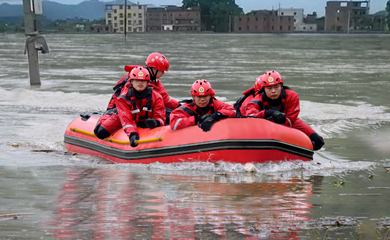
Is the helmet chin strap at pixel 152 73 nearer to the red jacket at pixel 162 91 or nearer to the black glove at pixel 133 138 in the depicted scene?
the red jacket at pixel 162 91

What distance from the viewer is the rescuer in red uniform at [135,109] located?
8.88 m

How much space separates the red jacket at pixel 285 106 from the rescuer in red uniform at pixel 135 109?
138 cm

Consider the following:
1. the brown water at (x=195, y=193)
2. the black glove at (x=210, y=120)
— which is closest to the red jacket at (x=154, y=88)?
the brown water at (x=195, y=193)

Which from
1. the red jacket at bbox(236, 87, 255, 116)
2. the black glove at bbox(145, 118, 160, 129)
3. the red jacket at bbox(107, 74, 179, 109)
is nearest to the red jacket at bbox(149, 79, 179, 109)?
the red jacket at bbox(107, 74, 179, 109)

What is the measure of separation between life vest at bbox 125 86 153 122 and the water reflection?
1185 mm

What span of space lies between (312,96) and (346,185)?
1063cm

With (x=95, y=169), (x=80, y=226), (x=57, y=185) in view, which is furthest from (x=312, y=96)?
(x=80, y=226)

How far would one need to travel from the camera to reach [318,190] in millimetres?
7172

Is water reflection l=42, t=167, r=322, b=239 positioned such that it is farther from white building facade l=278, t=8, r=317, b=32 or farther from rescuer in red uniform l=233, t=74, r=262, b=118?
white building facade l=278, t=8, r=317, b=32

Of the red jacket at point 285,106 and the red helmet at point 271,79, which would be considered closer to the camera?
the red helmet at point 271,79

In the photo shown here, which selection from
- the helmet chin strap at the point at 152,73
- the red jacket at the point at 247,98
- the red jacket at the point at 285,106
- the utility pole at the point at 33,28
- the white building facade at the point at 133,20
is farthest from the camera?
the white building facade at the point at 133,20

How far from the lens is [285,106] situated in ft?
28.9

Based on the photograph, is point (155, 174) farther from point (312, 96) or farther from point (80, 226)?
point (312, 96)

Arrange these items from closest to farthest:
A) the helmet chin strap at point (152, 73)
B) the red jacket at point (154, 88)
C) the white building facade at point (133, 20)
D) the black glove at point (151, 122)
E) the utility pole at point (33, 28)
A: the black glove at point (151, 122) < the red jacket at point (154, 88) < the helmet chin strap at point (152, 73) < the utility pole at point (33, 28) < the white building facade at point (133, 20)
